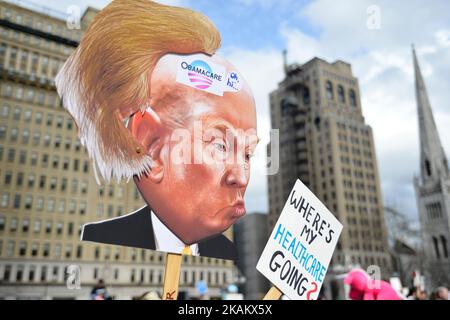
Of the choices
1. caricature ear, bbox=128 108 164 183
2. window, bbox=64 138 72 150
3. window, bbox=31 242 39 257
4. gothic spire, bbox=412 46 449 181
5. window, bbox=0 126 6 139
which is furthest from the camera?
gothic spire, bbox=412 46 449 181

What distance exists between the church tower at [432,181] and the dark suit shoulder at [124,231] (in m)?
62.8

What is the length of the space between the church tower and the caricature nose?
61299mm

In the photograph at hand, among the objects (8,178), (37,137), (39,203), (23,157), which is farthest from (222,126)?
(8,178)

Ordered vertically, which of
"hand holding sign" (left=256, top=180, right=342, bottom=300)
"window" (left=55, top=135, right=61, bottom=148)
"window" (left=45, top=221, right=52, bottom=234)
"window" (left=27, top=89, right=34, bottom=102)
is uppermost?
"window" (left=27, top=89, right=34, bottom=102)

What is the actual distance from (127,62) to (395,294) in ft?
16.8

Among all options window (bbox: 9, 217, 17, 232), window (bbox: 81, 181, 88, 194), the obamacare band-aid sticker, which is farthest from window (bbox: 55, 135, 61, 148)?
the obamacare band-aid sticker

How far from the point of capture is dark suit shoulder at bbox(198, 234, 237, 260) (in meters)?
6.71

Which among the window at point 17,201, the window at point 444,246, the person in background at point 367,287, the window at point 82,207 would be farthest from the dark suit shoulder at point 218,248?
the window at point 444,246

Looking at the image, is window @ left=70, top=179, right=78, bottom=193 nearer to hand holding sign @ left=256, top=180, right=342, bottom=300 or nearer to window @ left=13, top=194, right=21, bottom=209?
window @ left=13, top=194, right=21, bottom=209

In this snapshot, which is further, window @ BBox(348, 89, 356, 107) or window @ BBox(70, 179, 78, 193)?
window @ BBox(348, 89, 356, 107)

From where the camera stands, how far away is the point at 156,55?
6.67 m

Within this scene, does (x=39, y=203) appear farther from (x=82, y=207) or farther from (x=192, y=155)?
(x=192, y=155)

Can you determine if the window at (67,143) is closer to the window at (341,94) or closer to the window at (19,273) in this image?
the window at (19,273)
